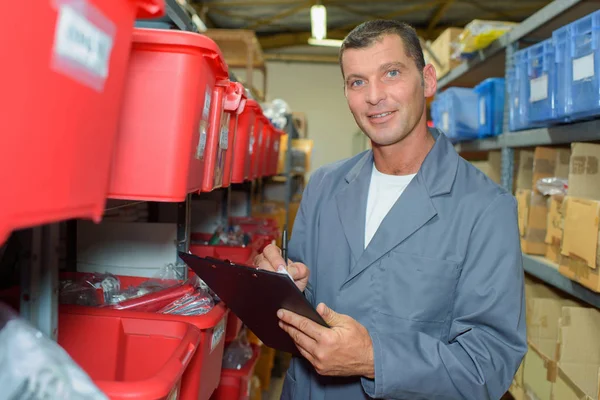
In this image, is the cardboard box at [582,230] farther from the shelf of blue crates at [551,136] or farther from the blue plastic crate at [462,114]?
the blue plastic crate at [462,114]

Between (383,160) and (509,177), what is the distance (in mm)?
→ 1455

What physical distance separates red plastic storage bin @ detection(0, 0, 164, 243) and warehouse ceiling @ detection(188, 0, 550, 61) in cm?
742

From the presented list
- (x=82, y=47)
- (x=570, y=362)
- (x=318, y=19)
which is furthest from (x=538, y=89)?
(x=318, y=19)

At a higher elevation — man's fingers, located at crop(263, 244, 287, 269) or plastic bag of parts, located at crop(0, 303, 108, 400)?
man's fingers, located at crop(263, 244, 287, 269)

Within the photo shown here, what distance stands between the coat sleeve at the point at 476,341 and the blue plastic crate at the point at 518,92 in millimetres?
1270

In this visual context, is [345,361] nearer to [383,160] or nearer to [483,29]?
[383,160]

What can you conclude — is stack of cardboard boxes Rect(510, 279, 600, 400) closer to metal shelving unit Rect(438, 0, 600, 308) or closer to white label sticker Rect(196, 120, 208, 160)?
metal shelving unit Rect(438, 0, 600, 308)

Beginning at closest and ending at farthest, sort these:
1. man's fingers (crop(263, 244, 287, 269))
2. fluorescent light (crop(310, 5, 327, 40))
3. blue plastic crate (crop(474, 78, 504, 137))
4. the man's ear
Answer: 1. man's fingers (crop(263, 244, 287, 269))
2. the man's ear
3. blue plastic crate (crop(474, 78, 504, 137))
4. fluorescent light (crop(310, 5, 327, 40))

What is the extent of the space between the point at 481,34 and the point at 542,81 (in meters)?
0.84

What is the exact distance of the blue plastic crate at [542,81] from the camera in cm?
211

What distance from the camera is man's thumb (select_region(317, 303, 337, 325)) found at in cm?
118

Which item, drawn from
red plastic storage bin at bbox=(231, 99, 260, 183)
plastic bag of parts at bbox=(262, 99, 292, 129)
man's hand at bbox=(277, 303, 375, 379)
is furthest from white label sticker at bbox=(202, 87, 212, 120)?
plastic bag of parts at bbox=(262, 99, 292, 129)

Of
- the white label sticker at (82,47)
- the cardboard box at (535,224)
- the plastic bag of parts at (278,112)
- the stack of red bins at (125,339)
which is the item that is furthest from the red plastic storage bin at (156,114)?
the plastic bag of parts at (278,112)

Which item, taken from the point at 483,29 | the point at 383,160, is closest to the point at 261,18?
the point at 483,29
